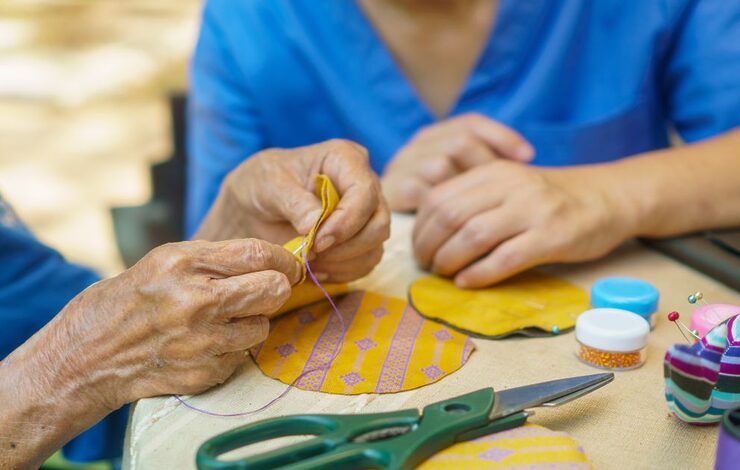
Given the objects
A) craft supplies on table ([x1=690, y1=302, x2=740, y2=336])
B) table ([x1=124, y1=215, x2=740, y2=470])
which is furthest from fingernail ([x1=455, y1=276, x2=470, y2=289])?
craft supplies on table ([x1=690, y1=302, x2=740, y2=336])

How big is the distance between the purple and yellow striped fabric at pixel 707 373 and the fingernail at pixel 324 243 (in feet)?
0.96

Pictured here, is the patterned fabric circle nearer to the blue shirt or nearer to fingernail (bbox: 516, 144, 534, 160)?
fingernail (bbox: 516, 144, 534, 160)

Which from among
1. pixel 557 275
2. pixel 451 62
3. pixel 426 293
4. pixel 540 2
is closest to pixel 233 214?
pixel 426 293

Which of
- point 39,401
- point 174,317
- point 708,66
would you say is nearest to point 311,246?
point 174,317

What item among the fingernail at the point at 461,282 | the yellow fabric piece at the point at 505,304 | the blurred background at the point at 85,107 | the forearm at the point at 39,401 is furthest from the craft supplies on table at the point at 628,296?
the blurred background at the point at 85,107

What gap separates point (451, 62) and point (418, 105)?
82 millimetres

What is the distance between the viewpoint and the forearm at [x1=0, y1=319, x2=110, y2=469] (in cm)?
60

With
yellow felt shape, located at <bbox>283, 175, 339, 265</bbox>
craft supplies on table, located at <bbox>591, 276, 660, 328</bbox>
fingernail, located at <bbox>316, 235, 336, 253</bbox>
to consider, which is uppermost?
yellow felt shape, located at <bbox>283, 175, 339, 265</bbox>

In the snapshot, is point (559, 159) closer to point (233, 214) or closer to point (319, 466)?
point (233, 214)

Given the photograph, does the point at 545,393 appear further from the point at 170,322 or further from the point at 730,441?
the point at 170,322

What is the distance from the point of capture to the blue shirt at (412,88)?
113cm

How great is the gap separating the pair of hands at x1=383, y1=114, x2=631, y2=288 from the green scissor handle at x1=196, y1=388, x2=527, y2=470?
259mm

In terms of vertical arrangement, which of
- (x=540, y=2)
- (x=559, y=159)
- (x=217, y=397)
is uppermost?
(x=540, y=2)

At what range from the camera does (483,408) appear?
1.70 feet
